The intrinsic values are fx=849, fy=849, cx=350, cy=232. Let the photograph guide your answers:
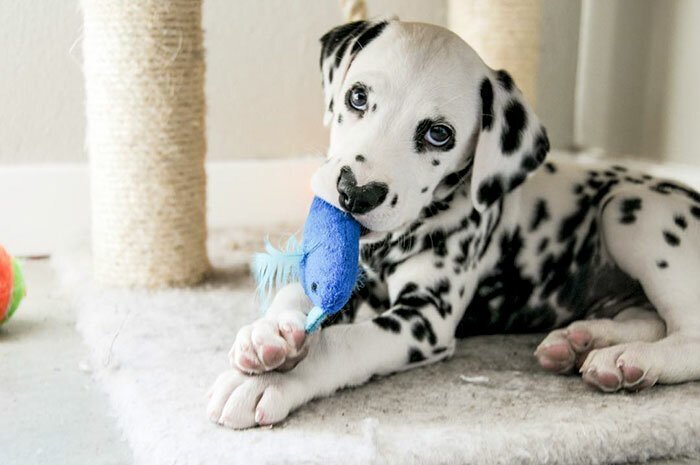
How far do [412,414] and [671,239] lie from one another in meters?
0.83

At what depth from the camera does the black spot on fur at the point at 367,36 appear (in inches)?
75.8

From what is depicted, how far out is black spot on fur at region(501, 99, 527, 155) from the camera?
1.85 metres

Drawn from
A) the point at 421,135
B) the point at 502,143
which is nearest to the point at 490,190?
the point at 502,143

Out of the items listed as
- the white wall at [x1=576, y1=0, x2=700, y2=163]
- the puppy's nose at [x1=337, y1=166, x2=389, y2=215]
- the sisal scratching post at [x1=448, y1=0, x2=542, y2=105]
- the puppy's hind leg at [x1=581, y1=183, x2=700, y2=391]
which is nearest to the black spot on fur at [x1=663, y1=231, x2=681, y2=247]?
the puppy's hind leg at [x1=581, y1=183, x2=700, y2=391]

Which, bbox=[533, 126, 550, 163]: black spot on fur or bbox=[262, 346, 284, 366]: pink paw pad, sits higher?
bbox=[533, 126, 550, 163]: black spot on fur

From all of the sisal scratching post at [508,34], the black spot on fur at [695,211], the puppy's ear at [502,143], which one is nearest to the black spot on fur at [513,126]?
the puppy's ear at [502,143]

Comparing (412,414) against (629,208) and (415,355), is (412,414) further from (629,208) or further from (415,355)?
(629,208)

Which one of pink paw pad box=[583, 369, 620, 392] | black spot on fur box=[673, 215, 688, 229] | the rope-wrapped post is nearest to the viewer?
pink paw pad box=[583, 369, 620, 392]

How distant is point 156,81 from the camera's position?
7.93ft

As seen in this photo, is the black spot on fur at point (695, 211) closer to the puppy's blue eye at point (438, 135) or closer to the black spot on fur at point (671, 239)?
the black spot on fur at point (671, 239)

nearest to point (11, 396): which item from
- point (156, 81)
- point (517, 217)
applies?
point (156, 81)

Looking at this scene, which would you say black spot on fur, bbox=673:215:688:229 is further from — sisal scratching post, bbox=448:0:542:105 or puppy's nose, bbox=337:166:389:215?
sisal scratching post, bbox=448:0:542:105

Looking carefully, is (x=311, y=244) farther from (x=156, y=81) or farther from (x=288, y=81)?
(x=288, y=81)

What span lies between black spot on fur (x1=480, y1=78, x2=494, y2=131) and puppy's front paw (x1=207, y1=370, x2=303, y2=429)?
71cm
